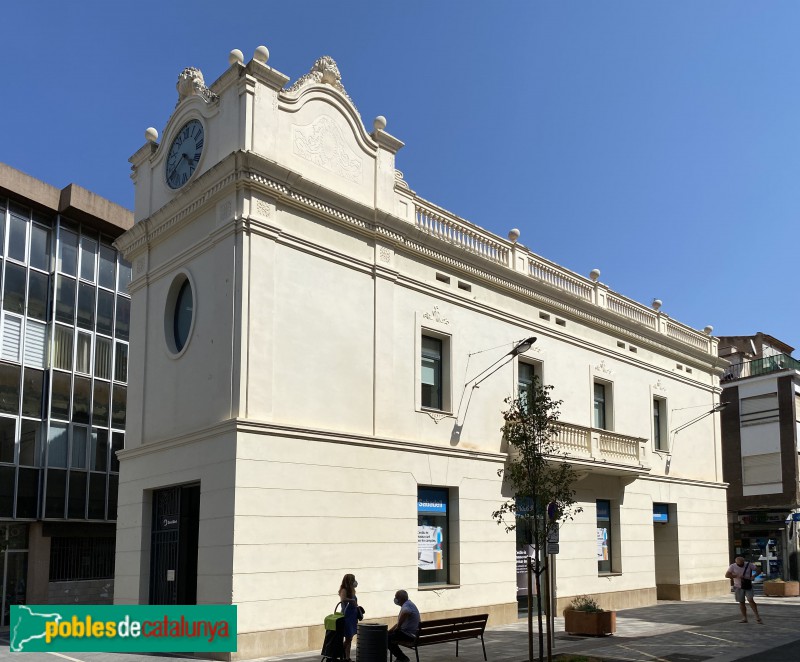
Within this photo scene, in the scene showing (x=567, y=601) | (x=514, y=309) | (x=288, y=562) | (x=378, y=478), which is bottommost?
(x=567, y=601)

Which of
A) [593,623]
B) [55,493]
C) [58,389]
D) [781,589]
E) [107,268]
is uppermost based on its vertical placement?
[107,268]

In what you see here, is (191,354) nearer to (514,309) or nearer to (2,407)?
(514,309)

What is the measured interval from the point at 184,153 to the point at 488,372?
1011cm

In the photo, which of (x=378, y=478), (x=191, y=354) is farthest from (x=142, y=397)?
(x=378, y=478)

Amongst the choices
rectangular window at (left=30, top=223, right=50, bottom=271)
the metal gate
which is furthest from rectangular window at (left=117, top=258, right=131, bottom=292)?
the metal gate

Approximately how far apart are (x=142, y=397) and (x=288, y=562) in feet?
21.1

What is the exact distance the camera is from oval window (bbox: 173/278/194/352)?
20312 mm

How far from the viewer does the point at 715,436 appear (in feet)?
117

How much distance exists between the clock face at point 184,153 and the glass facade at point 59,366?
11.3 meters

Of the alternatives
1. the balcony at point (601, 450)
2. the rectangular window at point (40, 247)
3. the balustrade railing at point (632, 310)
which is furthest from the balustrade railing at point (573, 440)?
the rectangular window at point (40, 247)

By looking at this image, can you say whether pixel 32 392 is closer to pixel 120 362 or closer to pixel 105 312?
pixel 120 362

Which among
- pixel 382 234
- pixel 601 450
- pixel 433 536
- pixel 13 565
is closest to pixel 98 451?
pixel 13 565

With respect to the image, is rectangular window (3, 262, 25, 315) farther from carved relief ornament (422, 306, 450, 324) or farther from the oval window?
carved relief ornament (422, 306, 450, 324)

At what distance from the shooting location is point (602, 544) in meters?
27.3
